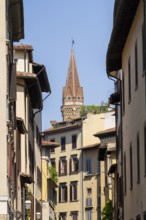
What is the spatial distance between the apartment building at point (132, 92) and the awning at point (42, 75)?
47.0 ft

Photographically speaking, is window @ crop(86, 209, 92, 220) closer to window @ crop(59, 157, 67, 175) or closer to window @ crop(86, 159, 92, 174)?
window @ crop(86, 159, 92, 174)

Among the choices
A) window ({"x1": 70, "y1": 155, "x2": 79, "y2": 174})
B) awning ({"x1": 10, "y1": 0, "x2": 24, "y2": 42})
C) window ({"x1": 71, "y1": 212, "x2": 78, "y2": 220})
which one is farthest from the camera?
window ({"x1": 70, "y1": 155, "x2": 79, "y2": 174})

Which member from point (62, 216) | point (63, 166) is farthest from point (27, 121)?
point (63, 166)

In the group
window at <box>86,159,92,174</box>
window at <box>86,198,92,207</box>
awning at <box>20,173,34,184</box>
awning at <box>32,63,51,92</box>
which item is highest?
window at <box>86,159,92,174</box>

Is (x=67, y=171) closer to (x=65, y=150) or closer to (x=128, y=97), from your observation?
(x=65, y=150)

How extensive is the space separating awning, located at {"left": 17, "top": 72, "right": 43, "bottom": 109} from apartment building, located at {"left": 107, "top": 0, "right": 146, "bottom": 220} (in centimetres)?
819

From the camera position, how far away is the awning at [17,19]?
36.5m

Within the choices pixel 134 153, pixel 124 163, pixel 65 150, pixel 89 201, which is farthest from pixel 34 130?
pixel 65 150

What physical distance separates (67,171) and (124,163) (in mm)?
80742

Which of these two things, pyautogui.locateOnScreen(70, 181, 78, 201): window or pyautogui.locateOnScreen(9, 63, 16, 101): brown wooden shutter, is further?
pyautogui.locateOnScreen(70, 181, 78, 201): window

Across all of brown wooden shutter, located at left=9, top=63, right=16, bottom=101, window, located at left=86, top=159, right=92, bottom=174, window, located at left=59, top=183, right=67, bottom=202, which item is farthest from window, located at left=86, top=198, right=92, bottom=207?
brown wooden shutter, located at left=9, top=63, right=16, bottom=101

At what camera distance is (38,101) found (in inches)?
2250

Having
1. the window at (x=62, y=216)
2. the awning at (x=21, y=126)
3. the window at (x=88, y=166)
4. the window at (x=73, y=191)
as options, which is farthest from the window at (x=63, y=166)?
the awning at (x=21, y=126)

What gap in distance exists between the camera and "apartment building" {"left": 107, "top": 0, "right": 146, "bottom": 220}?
99.1 ft
